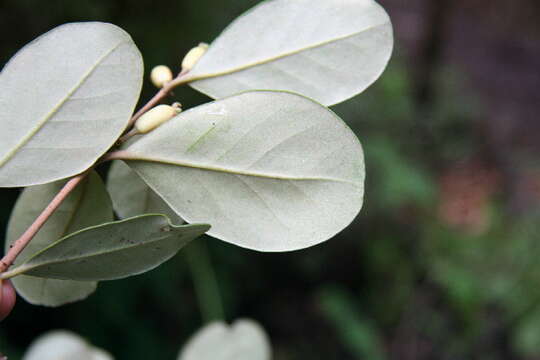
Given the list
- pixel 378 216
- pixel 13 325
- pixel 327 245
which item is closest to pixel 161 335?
pixel 13 325

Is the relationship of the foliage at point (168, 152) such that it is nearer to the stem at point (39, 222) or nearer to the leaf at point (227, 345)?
the stem at point (39, 222)

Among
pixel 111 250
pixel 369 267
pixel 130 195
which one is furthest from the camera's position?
pixel 369 267

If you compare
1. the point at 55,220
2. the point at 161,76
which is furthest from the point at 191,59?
the point at 55,220

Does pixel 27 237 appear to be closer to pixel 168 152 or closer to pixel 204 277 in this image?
pixel 168 152

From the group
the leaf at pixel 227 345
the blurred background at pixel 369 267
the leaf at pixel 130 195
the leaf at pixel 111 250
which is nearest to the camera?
the leaf at pixel 111 250

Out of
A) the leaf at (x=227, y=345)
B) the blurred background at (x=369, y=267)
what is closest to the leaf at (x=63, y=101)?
the leaf at (x=227, y=345)

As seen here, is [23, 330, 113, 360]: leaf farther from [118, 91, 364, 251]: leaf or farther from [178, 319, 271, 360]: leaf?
[118, 91, 364, 251]: leaf

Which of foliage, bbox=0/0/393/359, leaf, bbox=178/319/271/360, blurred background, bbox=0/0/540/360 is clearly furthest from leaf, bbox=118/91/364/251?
blurred background, bbox=0/0/540/360
